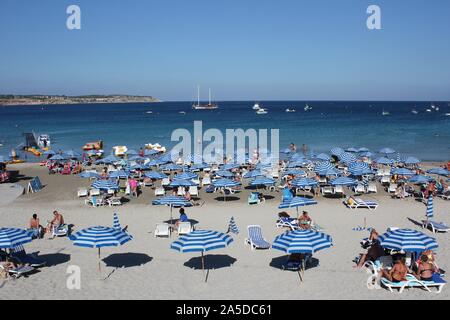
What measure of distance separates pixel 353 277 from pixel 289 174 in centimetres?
1143

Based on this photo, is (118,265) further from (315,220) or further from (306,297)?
(315,220)

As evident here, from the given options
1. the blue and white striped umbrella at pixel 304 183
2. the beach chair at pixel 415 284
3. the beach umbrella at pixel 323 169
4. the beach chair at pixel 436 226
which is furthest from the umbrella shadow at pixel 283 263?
the beach umbrella at pixel 323 169

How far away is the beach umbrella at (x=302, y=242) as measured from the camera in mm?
8828

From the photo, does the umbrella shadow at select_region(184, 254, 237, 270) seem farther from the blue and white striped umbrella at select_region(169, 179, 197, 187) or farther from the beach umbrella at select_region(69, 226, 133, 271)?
the blue and white striped umbrella at select_region(169, 179, 197, 187)

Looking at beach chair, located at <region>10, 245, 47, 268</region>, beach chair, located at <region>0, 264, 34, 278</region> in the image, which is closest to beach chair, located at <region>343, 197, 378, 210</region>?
beach chair, located at <region>10, 245, 47, 268</region>

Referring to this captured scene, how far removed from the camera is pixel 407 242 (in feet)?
29.9

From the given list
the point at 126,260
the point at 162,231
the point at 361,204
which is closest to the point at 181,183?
the point at 162,231

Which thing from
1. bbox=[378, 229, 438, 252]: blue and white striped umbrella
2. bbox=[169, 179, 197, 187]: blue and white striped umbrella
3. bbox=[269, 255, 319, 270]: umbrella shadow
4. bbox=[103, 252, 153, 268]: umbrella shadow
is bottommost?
bbox=[103, 252, 153, 268]: umbrella shadow

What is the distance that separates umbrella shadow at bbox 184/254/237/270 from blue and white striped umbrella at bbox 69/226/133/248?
1.79 metres

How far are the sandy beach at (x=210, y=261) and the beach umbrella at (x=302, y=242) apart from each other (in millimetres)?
777

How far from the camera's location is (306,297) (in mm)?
8516

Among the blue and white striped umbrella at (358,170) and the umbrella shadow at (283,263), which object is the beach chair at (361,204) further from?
the umbrella shadow at (283,263)

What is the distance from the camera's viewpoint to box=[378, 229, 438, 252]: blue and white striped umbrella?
9016mm

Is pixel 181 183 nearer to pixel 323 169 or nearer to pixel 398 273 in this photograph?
pixel 323 169
